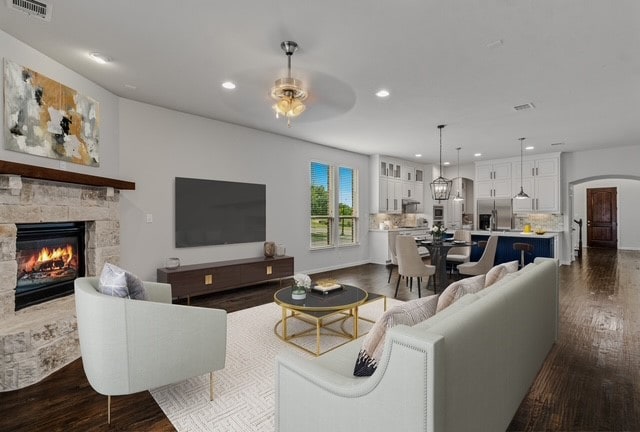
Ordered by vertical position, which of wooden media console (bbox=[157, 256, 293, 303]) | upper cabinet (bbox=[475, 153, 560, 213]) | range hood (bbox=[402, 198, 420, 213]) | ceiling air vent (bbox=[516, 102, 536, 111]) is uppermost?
ceiling air vent (bbox=[516, 102, 536, 111])

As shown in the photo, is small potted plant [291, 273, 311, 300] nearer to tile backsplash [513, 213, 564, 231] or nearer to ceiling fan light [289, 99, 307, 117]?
ceiling fan light [289, 99, 307, 117]

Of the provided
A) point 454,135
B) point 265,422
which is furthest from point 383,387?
point 454,135

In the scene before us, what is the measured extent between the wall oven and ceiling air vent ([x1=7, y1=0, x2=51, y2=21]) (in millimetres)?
9519

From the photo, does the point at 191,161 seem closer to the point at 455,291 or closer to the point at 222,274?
the point at 222,274

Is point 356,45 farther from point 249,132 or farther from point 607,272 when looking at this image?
point 607,272

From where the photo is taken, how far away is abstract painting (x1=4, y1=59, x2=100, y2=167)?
9.10 ft

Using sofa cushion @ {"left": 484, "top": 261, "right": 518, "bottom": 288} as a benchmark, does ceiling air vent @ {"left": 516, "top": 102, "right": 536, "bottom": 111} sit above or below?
above

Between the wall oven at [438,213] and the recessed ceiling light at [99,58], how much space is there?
8947mm

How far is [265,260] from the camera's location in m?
5.37

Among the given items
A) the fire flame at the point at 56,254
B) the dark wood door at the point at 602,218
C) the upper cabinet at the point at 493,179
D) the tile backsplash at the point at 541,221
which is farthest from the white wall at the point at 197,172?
the dark wood door at the point at 602,218

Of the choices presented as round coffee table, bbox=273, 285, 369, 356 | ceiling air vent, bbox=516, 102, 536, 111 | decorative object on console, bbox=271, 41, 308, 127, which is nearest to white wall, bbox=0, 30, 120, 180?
decorative object on console, bbox=271, 41, 308, 127

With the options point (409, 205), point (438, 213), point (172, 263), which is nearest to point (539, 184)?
point (438, 213)

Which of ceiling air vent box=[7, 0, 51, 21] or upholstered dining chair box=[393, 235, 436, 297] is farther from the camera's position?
upholstered dining chair box=[393, 235, 436, 297]

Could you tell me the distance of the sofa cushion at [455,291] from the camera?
6.12ft
